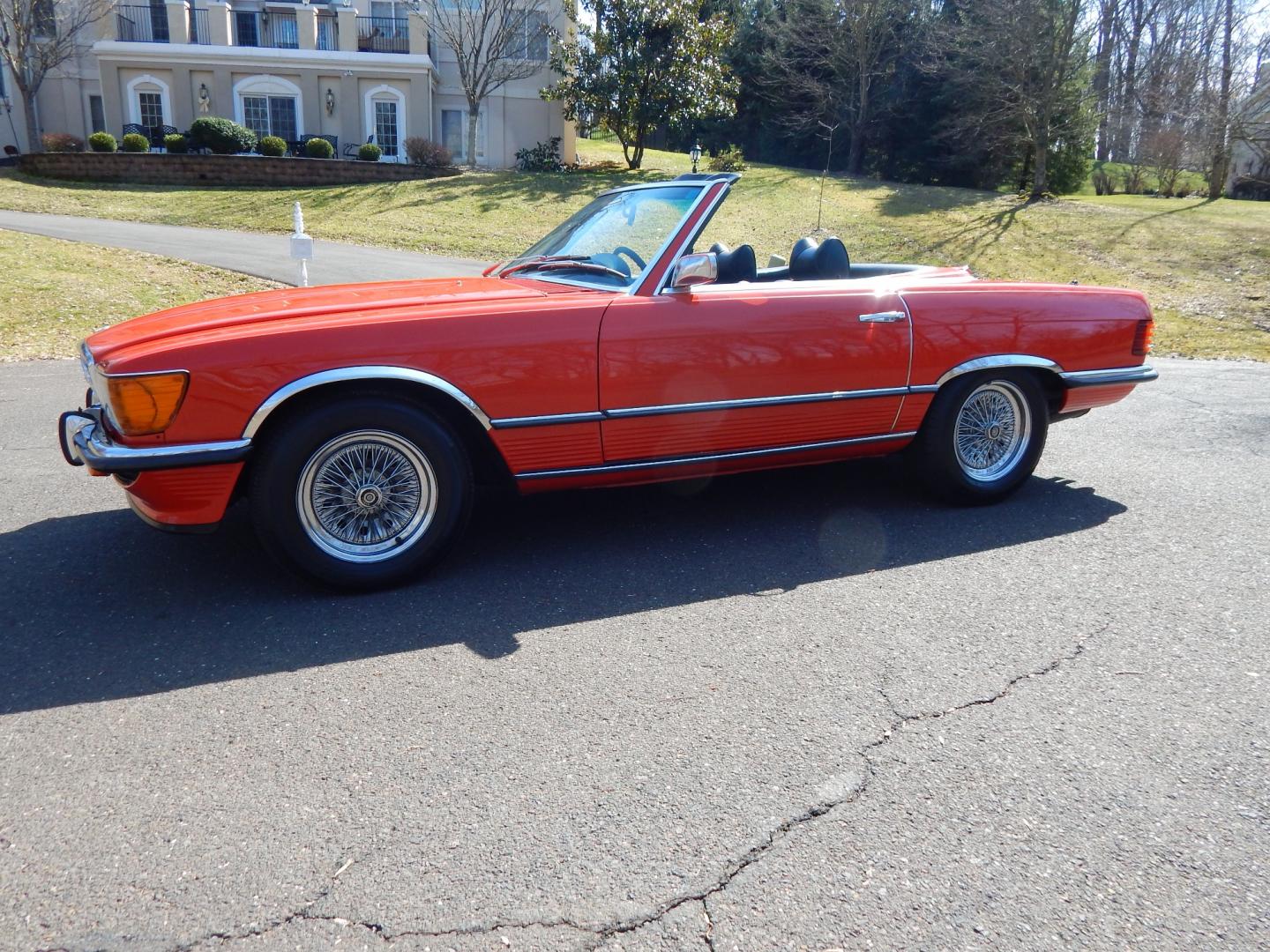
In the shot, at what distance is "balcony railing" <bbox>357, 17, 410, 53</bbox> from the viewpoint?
3019 cm

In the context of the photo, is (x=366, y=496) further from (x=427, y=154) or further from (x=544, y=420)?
(x=427, y=154)

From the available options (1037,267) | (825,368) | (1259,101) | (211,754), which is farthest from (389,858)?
(1259,101)

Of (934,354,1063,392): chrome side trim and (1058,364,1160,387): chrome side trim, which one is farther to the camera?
(1058,364,1160,387): chrome side trim

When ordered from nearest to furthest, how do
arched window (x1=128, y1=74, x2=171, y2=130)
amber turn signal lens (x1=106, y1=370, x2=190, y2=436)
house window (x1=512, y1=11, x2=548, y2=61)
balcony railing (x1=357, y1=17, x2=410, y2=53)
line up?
1. amber turn signal lens (x1=106, y1=370, x2=190, y2=436)
2. house window (x1=512, y1=11, x2=548, y2=61)
3. arched window (x1=128, y1=74, x2=171, y2=130)
4. balcony railing (x1=357, y1=17, x2=410, y2=53)

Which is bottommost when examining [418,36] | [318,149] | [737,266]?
[737,266]

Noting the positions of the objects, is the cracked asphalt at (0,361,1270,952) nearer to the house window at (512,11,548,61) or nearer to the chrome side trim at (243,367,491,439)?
the chrome side trim at (243,367,491,439)

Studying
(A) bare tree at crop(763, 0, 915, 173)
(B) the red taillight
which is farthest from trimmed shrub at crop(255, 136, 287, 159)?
(B) the red taillight

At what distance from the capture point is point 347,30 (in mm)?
29828

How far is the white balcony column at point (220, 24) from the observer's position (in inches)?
1172

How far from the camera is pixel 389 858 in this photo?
7.25ft

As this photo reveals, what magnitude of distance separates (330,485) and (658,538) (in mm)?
1497

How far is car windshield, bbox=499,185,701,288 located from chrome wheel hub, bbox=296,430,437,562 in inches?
45.8

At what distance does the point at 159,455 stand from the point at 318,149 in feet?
86.5

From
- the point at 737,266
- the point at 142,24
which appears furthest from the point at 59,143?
the point at 737,266
